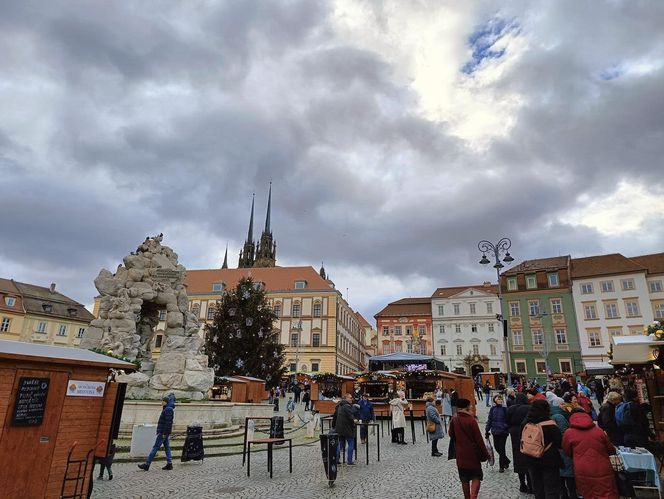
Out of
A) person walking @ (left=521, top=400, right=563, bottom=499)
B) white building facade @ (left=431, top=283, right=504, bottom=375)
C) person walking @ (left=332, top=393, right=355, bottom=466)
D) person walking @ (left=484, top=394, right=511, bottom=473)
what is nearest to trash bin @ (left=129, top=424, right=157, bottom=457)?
person walking @ (left=332, top=393, right=355, bottom=466)

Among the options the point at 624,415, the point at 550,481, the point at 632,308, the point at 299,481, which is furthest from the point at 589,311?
the point at 550,481

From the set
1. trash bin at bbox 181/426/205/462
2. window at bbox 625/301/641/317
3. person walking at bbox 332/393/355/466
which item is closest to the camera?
trash bin at bbox 181/426/205/462

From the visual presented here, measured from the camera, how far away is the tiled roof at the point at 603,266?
49188mm

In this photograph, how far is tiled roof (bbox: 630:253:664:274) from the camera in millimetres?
48156

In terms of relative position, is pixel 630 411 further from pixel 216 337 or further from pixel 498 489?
pixel 216 337

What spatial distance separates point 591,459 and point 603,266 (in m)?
55.0

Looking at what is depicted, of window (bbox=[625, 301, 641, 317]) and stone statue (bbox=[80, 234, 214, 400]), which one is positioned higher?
window (bbox=[625, 301, 641, 317])

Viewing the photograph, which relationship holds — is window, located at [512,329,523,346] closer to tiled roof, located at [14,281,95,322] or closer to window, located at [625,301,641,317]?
window, located at [625,301,641,317]

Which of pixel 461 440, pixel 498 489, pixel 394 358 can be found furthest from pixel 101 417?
pixel 394 358

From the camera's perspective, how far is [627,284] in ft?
160

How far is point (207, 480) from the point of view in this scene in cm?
834

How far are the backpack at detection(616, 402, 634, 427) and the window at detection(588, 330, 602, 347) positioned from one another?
49.1 m

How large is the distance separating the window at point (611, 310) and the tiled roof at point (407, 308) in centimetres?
2372

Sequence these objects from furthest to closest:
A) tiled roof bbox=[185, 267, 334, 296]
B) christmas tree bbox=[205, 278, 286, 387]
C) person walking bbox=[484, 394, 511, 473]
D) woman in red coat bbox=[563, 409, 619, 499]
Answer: tiled roof bbox=[185, 267, 334, 296], christmas tree bbox=[205, 278, 286, 387], person walking bbox=[484, 394, 511, 473], woman in red coat bbox=[563, 409, 619, 499]
